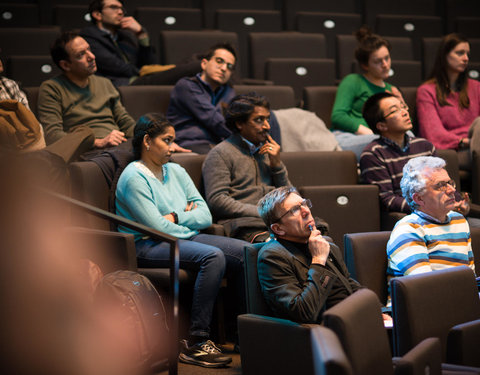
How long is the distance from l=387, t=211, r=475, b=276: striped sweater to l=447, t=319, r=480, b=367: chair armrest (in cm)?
37

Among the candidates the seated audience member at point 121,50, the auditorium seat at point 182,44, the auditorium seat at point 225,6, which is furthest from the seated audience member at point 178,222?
the auditorium seat at point 225,6

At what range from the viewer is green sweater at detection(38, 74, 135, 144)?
2.98 m

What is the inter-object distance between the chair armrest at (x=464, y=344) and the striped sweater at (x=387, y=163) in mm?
1135

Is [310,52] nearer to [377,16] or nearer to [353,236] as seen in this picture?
[377,16]

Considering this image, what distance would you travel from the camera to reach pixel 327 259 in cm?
191

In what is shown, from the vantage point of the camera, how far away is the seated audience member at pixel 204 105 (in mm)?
3111

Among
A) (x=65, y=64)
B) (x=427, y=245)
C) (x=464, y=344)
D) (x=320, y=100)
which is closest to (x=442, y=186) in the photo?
(x=427, y=245)

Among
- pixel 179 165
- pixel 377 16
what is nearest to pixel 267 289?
pixel 179 165

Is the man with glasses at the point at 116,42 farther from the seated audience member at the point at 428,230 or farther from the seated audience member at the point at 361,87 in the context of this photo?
the seated audience member at the point at 428,230

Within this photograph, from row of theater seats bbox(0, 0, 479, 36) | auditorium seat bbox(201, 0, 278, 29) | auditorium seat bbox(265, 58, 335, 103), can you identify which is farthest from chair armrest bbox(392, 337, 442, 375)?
auditorium seat bbox(201, 0, 278, 29)

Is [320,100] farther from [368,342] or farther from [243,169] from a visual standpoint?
[368,342]

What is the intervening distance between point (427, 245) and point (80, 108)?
1.71m

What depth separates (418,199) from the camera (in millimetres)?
2207

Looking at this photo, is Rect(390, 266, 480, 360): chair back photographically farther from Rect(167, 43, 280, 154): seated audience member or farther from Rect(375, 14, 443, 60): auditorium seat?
Rect(375, 14, 443, 60): auditorium seat
